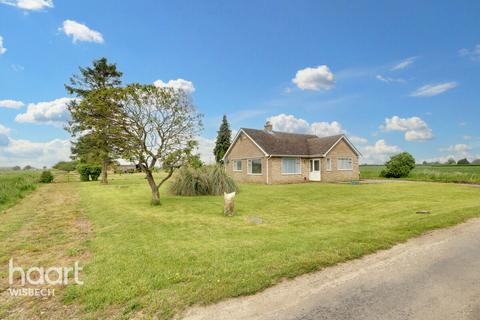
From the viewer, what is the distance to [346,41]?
18312mm

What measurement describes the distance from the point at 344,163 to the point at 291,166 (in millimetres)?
6791

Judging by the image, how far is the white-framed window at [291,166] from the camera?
81.5ft

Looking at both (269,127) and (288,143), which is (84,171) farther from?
(288,143)

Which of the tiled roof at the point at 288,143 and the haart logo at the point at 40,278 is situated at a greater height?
the tiled roof at the point at 288,143

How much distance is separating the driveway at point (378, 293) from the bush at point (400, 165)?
93.0ft

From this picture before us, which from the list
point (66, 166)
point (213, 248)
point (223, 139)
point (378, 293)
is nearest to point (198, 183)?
point (213, 248)

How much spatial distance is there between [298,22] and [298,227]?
15.5 m

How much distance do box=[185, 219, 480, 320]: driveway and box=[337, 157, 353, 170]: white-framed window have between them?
22971 millimetres

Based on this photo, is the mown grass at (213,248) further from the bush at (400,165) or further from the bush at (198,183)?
the bush at (400,165)

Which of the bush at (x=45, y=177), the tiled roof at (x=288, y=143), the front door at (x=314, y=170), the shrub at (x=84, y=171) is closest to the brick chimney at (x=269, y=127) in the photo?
the tiled roof at (x=288, y=143)

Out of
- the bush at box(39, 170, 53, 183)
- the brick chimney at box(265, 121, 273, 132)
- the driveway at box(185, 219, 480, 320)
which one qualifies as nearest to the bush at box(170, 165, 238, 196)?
the driveway at box(185, 219, 480, 320)

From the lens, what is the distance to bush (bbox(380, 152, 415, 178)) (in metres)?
29.8

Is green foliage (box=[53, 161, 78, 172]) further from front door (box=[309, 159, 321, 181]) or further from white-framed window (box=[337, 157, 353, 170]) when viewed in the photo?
white-framed window (box=[337, 157, 353, 170])

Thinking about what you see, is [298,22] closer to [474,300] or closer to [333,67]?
[333,67]
